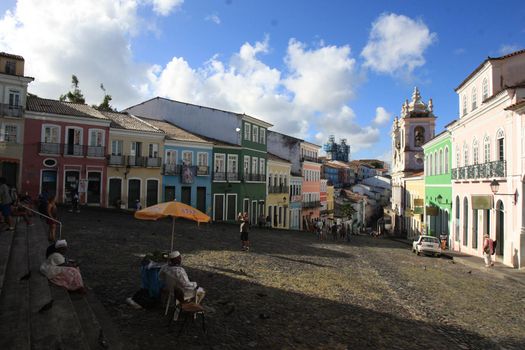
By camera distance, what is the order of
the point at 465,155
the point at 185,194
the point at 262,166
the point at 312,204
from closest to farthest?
the point at 465,155
the point at 185,194
the point at 262,166
the point at 312,204

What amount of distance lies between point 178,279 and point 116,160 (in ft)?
82.8

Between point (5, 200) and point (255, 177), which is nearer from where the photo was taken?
point (5, 200)

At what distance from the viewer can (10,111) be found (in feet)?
85.4

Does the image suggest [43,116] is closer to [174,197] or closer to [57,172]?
[57,172]

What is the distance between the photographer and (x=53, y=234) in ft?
39.5

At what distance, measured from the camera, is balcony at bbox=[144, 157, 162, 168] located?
1227 inches

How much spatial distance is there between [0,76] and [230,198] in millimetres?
18743

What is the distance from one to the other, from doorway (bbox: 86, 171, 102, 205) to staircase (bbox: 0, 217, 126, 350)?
21.4 metres

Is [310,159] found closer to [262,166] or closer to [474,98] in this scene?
[262,166]

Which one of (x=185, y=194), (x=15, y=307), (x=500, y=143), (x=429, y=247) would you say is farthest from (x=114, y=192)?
(x=15, y=307)

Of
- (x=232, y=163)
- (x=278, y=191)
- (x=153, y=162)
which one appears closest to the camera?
(x=153, y=162)

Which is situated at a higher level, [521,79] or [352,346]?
[521,79]

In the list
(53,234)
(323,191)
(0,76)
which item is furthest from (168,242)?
(323,191)

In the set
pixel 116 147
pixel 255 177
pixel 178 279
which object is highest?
pixel 116 147
